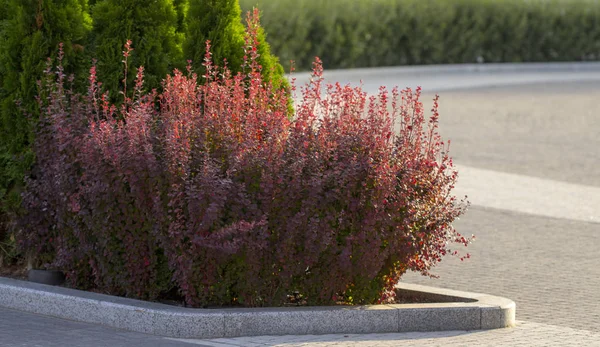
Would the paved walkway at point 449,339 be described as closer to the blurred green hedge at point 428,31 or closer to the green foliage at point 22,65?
the green foliage at point 22,65

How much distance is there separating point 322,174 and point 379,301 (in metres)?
0.94

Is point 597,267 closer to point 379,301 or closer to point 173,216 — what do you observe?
point 379,301

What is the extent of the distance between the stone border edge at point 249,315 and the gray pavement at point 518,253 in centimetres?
10

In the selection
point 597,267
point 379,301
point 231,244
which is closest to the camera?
point 231,244

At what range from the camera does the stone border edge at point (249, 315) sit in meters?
7.00

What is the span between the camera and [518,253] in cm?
1023

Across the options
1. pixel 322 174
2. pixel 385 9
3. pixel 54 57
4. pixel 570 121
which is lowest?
pixel 322 174

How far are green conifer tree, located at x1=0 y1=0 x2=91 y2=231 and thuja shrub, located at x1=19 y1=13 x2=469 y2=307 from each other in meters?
0.48

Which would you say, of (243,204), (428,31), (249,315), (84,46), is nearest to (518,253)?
(243,204)

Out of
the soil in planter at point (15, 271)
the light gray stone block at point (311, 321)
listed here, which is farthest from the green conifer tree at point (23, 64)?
the light gray stone block at point (311, 321)

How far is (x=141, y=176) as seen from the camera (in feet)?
24.1

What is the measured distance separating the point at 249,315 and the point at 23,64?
269 centimetres

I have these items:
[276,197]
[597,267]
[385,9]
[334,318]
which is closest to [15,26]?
[276,197]

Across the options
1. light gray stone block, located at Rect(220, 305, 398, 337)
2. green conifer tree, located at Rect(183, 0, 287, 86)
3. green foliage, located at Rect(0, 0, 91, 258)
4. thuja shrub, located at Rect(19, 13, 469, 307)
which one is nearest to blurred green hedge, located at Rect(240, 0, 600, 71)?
green conifer tree, located at Rect(183, 0, 287, 86)
